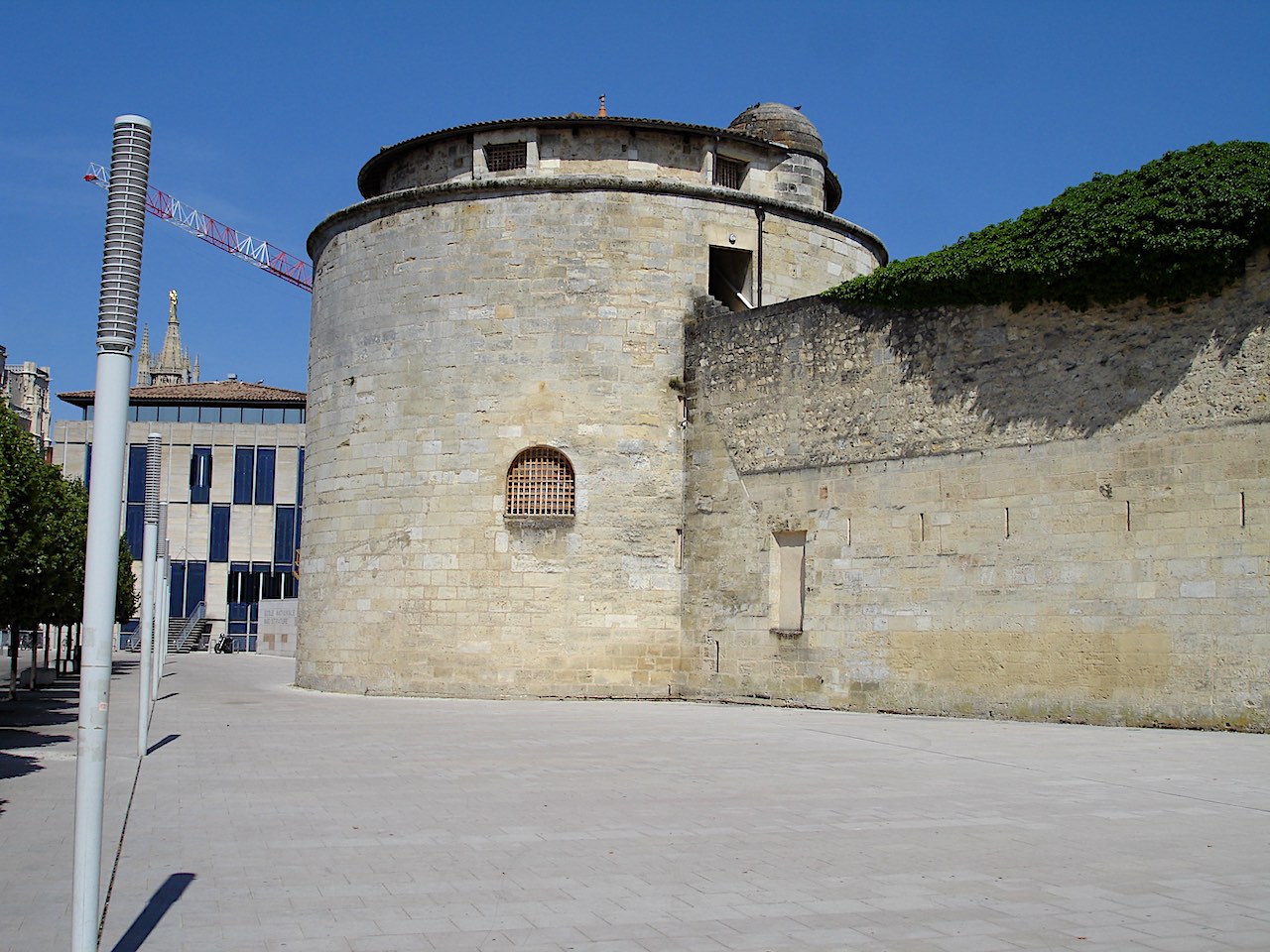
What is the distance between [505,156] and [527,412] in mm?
5248

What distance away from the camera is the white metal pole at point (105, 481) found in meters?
5.10

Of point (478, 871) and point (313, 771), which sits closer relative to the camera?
point (478, 871)

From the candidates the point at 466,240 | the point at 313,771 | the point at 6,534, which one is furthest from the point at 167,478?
the point at 313,771

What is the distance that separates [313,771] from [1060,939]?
7.78 m

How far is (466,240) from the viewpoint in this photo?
72.3 ft

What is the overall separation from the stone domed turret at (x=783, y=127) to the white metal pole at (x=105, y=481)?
20461mm

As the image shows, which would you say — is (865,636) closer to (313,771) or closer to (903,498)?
(903,498)

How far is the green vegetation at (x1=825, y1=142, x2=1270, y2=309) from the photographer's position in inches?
578

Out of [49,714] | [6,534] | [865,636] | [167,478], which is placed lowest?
[49,714]

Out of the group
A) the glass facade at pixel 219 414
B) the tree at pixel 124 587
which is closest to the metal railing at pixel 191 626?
the glass facade at pixel 219 414

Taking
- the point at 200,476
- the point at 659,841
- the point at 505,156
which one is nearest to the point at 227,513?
the point at 200,476

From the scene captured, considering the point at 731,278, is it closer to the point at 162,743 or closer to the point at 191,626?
the point at 162,743

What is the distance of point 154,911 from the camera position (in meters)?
6.33

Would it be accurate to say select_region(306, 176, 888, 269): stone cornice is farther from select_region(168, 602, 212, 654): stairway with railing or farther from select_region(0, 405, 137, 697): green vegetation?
select_region(168, 602, 212, 654): stairway with railing
